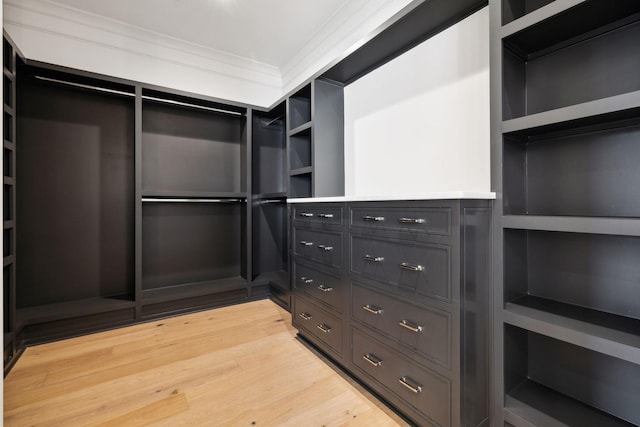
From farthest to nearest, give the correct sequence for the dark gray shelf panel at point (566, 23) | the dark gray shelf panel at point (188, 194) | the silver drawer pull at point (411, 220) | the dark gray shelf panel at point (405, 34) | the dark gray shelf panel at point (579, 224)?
1. the dark gray shelf panel at point (188, 194)
2. the dark gray shelf panel at point (405, 34)
3. the silver drawer pull at point (411, 220)
4. the dark gray shelf panel at point (566, 23)
5. the dark gray shelf panel at point (579, 224)

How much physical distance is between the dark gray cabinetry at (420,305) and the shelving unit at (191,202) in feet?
5.48

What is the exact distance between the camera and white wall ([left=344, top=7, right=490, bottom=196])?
5.39 ft

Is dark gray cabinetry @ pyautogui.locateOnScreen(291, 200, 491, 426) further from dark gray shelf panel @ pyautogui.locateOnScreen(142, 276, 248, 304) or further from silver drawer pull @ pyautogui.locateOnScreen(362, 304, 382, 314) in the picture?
dark gray shelf panel @ pyautogui.locateOnScreen(142, 276, 248, 304)

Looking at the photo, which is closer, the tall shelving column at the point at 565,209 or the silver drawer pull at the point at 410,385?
the tall shelving column at the point at 565,209

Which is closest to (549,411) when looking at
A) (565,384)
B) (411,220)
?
(565,384)

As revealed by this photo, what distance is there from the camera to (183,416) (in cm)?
140

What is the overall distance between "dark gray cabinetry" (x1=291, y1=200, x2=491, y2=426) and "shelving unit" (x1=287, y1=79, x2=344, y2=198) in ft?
2.59

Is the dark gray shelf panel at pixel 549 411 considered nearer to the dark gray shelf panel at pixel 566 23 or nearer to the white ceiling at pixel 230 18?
the dark gray shelf panel at pixel 566 23

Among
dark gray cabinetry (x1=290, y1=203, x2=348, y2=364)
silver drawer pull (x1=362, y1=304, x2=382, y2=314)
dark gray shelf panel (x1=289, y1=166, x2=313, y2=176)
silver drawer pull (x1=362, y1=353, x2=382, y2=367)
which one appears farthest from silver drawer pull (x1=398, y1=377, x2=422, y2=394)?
dark gray shelf panel (x1=289, y1=166, x2=313, y2=176)

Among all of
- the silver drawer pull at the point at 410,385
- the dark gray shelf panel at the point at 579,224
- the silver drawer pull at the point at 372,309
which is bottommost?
the silver drawer pull at the point at 410,385

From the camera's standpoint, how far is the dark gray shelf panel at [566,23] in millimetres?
1053

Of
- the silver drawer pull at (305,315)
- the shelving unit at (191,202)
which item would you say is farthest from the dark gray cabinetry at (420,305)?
the shelving unit at (191,202)

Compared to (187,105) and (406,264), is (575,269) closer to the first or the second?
(406,264)

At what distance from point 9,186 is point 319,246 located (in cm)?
205
